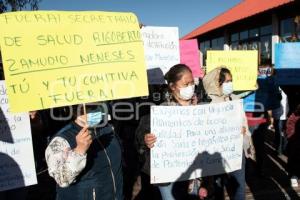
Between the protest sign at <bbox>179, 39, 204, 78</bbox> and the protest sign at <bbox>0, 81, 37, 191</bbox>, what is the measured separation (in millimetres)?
3235

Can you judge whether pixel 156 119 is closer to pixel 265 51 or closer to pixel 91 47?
pixel 91 47

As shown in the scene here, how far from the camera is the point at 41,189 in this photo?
6020 millimetres

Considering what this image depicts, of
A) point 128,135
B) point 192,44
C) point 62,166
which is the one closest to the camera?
point 62,166

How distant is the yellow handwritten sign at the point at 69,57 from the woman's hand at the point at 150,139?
0.32 m

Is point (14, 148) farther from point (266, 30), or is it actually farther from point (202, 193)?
point (266, 30)

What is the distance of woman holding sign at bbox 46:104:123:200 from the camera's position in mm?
2256

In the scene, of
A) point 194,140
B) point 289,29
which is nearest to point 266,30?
point 289,29

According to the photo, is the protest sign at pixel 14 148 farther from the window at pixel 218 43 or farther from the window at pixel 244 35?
the window at pixel 218 43

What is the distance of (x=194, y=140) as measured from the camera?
2.90 meters

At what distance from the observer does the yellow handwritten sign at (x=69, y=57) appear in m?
2.23

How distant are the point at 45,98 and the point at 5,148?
2.95 feet

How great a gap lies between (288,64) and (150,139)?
3.78 metres

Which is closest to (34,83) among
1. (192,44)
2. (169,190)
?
(169,190)

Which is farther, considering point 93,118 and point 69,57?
point 93,118
